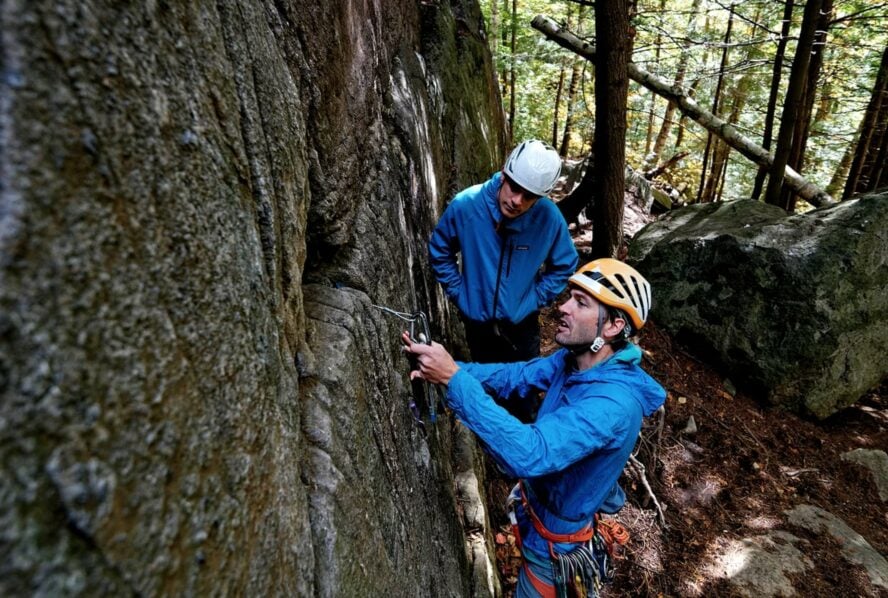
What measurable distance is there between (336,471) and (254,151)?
1.22 meters

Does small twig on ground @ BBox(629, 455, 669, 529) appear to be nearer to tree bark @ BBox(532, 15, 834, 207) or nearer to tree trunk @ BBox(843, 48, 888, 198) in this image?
tree bark @ BBox(532, 15, 834, 207)

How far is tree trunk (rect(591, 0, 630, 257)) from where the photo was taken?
6754 mm

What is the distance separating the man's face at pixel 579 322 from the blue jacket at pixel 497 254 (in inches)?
52.2

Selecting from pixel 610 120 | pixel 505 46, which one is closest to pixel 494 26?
pixel 505 46

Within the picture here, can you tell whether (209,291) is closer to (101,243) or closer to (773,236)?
(101,243)

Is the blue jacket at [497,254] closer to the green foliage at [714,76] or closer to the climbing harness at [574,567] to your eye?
the climbing harness at [574,567]

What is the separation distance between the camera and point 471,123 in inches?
320

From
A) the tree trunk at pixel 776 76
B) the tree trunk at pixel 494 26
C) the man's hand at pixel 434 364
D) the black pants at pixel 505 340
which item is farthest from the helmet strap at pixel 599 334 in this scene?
the tree trunk at pixel 494 26

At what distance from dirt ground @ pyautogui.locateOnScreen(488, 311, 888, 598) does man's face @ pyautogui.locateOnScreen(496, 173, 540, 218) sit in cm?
322

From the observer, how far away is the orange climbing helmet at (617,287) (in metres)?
3.26

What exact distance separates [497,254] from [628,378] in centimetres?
190

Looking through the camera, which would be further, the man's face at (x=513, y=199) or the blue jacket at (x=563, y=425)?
the man's face at (x=513, y=199)

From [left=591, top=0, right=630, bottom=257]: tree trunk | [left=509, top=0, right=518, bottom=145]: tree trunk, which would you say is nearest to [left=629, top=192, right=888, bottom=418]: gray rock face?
[left=591, top=0, right=630, bottom=257]: tree trunk

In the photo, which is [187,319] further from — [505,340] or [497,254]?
[505,340]
